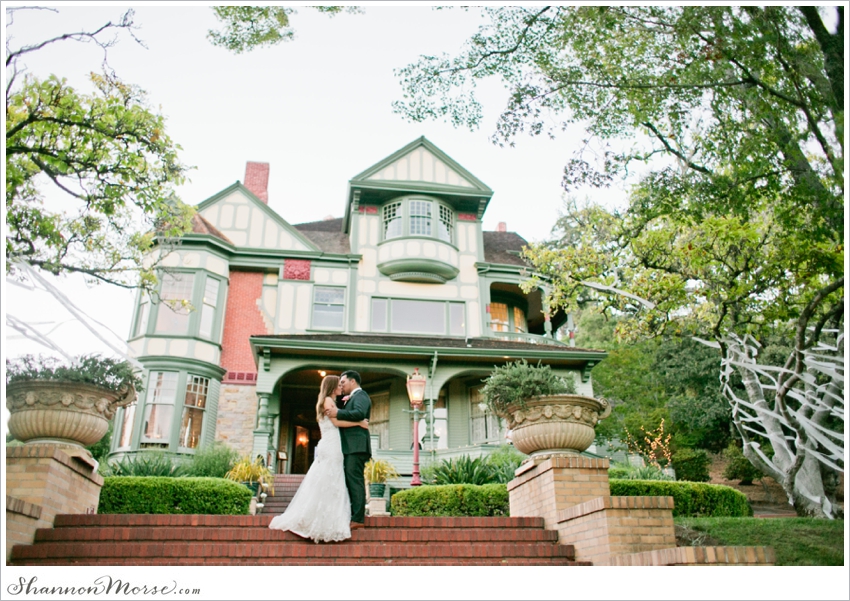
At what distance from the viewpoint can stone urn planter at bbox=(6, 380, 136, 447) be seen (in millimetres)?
5777

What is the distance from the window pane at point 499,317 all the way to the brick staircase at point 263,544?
46.7 feet

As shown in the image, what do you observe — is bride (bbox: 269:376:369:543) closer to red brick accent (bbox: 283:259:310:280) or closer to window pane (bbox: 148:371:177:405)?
window pane (bbox: 148:371:177:405)

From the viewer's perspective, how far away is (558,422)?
21.0 feet

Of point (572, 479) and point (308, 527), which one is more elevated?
point (572, 479)

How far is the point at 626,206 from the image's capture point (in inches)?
448

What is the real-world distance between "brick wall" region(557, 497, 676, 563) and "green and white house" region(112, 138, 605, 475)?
33.4ft

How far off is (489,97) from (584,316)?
78.7 ft

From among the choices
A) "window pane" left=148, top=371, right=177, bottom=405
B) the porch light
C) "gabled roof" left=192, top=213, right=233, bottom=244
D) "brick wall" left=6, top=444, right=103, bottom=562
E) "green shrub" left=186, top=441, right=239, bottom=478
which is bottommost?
"brick wall" left=6, top=444, right=103, bottom=562

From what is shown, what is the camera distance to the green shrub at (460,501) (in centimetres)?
995

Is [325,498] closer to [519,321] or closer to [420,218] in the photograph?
[420,218]

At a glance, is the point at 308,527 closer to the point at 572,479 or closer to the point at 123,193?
the point at 572,479

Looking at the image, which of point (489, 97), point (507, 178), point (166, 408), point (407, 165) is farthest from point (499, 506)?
point (407, 165)

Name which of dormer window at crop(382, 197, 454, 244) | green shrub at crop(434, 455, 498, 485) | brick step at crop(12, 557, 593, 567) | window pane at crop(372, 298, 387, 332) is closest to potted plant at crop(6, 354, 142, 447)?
brick step at crop(12, 557, 593, 567)

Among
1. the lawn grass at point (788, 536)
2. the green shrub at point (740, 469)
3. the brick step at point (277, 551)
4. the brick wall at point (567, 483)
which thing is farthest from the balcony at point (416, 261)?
the brick step at point (277, 551)
